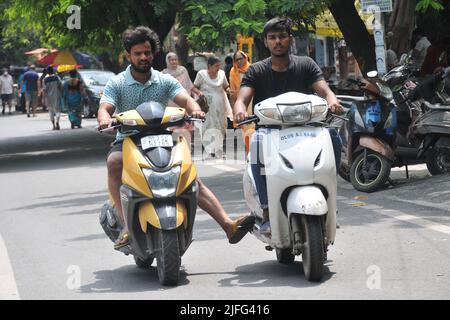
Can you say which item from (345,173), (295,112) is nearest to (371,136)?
(345,173)

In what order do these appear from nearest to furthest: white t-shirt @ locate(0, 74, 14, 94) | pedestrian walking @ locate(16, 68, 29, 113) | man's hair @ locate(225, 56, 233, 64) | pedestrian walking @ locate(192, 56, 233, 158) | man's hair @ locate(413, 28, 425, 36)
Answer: pedestrian walking @ locate(192, 56, 233, 158) → man's hair @ locate(413, 28, 425, 36) → man's hair @ locate(225, 56, 233, 64) → pedestrian walking @ locate(16, 68, 29, 113) → white t-shirt @ locate(0, 74, 14, 94)

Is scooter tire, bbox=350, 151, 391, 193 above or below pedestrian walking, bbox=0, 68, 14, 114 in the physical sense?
above

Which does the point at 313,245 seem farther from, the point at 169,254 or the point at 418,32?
the point at 418,32

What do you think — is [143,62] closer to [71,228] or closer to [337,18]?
[71,228]

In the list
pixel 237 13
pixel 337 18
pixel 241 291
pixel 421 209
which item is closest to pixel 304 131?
pixel 241 291

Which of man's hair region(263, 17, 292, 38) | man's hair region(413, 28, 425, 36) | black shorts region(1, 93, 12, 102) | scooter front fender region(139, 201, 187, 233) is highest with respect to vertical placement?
man's hair region(263, 17, 292, 38)

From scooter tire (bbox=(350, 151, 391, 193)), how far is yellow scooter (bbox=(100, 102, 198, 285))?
5304 mm

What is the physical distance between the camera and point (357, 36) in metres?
18.5

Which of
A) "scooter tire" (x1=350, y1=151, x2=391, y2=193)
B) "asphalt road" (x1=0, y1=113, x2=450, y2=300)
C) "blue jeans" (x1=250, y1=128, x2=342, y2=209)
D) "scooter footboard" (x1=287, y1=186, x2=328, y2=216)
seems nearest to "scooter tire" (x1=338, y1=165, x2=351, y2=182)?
"asphalt road" (x1=0, y1=113, x2=450, y2=300)

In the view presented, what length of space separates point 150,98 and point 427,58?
10887 millimetres

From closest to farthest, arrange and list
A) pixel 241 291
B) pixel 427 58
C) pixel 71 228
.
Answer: pixel 241 291 → pixel 71 228 → pixel 427 58

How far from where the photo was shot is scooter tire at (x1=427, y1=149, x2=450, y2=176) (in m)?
13.2

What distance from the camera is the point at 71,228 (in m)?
11.1

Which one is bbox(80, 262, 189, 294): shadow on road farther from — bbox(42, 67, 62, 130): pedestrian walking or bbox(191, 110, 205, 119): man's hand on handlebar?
bbox(42, 67, 62, 130): pedestrian walking
